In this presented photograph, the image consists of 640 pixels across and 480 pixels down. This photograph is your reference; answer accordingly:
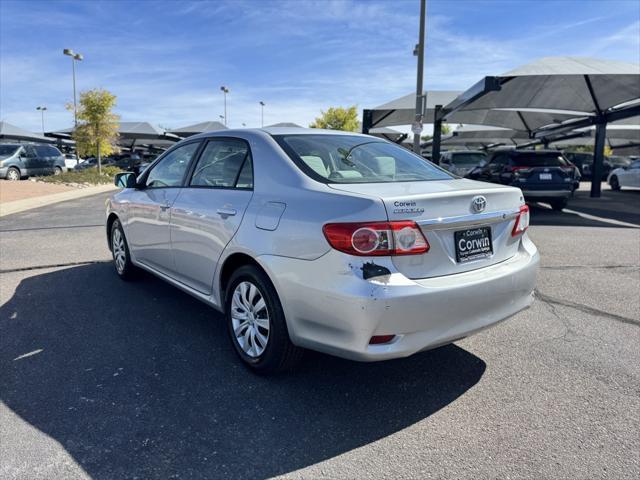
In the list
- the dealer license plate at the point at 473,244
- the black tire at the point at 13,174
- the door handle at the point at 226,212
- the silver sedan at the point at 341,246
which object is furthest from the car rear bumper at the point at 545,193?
the black tire at the point at 13,174

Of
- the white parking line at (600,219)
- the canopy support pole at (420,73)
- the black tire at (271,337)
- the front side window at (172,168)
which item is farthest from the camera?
the canopy support pole at (420,73)

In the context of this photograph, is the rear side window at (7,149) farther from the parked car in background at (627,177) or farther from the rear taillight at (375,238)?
the parked car in background at (627,177)

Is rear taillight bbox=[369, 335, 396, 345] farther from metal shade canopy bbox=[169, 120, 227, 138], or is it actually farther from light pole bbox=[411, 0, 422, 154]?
metal shade canopy bbox=[169, 120, 227, 138]

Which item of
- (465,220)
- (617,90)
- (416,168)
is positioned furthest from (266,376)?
(617,90)

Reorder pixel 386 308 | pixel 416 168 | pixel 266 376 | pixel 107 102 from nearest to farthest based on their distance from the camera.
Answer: pixel 386 308 → pixel 266 376 → pixel 416 168 → pixel 107 102

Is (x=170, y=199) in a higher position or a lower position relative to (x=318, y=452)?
higher

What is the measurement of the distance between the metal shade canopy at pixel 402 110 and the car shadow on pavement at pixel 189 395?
17331 millimetres

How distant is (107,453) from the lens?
2.54 m

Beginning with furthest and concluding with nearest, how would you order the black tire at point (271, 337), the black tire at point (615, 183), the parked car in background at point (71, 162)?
the parked car in background at point (71, 162)
the black tire at point (615, 183)
the black tire at point (271, 337)

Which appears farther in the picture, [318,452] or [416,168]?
[416,168]

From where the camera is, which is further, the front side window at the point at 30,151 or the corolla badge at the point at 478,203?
the front side window at the point at 30,151

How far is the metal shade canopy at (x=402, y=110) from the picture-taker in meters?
21.2

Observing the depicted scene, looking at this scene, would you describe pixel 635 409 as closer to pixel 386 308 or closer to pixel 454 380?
pixel 454 380

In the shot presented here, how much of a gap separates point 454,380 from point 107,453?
211 cm
